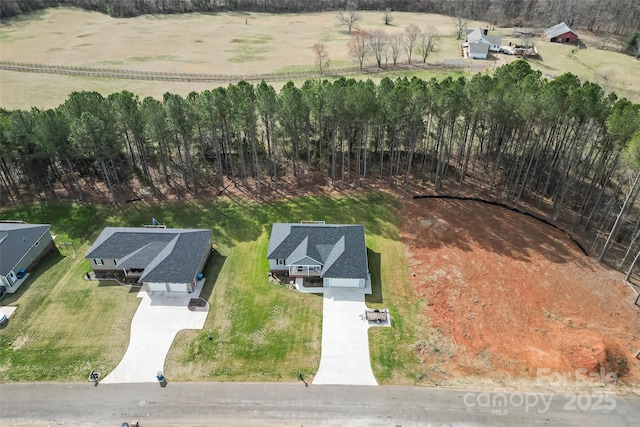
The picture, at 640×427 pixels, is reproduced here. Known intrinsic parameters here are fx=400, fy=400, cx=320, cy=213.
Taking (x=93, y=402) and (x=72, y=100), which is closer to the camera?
(x=93, y=402)

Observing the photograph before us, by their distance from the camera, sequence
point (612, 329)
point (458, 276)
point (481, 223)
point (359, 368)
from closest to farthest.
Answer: point (359, 368), point (612, 329), point (458, 276), point (481, 223)

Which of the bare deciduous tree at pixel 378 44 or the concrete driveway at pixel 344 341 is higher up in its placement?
the bare deciduous tree at pixel 378 44

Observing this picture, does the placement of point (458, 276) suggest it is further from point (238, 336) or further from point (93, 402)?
point (93, 402)

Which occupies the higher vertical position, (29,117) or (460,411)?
(29,117)

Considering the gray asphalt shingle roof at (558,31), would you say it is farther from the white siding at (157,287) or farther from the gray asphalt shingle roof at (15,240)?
the gray asphalt shingle roof at (15,240)

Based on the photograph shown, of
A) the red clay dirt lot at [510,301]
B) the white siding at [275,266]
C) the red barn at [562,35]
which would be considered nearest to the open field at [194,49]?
the red barn at [562,35]

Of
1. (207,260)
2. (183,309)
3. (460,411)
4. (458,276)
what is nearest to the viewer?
(460,411)

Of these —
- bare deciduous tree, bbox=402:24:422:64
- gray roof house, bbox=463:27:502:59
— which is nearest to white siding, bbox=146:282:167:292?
bare deciduous tree, bbox=402:24:422:64

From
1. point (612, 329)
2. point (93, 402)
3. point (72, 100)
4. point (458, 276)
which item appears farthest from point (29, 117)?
point (612, 329)
